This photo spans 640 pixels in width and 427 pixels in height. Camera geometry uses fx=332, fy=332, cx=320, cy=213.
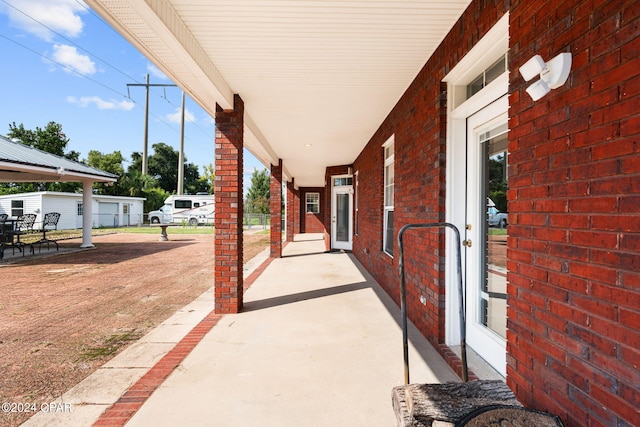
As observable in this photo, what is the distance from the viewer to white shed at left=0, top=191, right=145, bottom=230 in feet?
65.4

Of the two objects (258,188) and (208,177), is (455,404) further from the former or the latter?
(208,177)

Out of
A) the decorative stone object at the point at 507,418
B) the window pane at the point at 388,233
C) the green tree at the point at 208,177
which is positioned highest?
the green tree at the point at 208,177

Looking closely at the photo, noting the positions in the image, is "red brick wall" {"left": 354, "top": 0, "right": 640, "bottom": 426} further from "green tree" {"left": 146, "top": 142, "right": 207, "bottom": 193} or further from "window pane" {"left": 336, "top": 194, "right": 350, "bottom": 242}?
"green tree" {"left": 146, "top": 142, "right": 207, "bottom": 193}

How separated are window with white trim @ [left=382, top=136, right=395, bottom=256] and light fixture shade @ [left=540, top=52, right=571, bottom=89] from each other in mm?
3895

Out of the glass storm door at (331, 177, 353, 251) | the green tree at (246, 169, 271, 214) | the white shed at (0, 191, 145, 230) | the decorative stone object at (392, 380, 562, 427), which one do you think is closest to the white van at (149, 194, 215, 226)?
the white shed at (0, 191, 145, 230)

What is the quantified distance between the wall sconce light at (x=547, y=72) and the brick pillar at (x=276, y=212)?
302 inches

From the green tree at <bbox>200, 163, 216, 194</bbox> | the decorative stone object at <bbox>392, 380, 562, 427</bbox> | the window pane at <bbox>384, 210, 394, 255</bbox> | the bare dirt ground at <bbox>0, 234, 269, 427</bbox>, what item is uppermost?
the green tree at <bbox>200, 163, 216, 194</bbox>

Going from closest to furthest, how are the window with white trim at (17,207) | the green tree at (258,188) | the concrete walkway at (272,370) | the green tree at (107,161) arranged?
the concrete walkway at (272,370) → the window with white trim at (17,207) → the green tree at (258,188) → the green tree at (107,161)

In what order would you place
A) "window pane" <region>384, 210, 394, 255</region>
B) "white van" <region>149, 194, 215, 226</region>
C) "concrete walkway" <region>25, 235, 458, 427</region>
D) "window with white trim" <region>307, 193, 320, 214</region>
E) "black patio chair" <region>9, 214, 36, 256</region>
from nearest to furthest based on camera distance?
"concrete walkway" <region>25, 235, 458, 427</region>
"window pane" <region>384, 210, 394, 255</region>
"black patio chair" <region>9, 214, 36, 256</region>
"window with white trim" <region>307, 193, 320, 214</region>
"white van" <region>149, 194, 215, 226</region>

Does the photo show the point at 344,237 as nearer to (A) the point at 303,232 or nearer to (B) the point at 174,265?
(B) the point at 174,265

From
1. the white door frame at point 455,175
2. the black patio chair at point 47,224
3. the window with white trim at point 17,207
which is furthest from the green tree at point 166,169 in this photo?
the white door frame at point 455,175

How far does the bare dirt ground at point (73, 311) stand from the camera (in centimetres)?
263

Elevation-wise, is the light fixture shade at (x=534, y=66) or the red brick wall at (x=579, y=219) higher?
the light fixture shade at (x=534, y=66)

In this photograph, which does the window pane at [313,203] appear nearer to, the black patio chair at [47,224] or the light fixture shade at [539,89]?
the black patio chair at [47,224]
